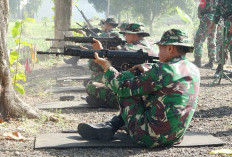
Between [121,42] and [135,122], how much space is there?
3.25m

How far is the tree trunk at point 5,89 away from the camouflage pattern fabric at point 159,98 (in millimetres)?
1686

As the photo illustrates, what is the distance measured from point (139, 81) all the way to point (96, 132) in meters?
0.85

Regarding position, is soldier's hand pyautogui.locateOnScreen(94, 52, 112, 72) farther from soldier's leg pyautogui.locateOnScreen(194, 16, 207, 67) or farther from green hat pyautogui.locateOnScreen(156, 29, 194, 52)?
soldier's leg pyautogui.locateOnScreen(194, 16, 207, 67)

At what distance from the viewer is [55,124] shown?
18.5ft

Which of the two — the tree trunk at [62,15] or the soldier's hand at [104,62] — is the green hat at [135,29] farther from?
the tree trunk at [62,15]

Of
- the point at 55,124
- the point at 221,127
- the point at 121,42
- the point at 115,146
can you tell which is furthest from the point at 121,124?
the point at 121,42

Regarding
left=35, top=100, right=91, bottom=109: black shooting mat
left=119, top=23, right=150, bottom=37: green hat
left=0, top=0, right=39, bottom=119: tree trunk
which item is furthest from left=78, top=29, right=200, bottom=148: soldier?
left=35, top=100, right=91, bottom=109: black shooting mat

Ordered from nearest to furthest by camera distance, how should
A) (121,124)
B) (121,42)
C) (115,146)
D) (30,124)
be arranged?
(115,146) → (121,124) → (30,124) → (121,42)

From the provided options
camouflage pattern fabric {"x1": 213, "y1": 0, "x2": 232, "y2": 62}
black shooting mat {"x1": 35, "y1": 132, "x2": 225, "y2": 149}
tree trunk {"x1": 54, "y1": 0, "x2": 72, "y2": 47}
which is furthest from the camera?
tree trunk {"x1": 54, "y1": 0, "x2": 72, "y2": 47}

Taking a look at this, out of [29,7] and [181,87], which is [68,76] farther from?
[29,7]

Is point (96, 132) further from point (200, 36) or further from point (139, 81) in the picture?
point (200, 36)

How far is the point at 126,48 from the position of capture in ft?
20.1

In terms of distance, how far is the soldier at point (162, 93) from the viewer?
4055 millimetres

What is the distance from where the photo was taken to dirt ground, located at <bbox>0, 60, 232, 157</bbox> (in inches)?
169
